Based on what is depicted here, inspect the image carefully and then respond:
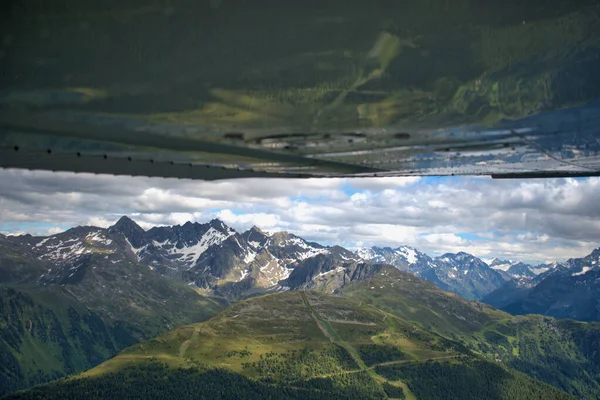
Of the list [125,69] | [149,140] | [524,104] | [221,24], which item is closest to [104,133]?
[149,140]

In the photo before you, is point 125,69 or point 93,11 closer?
point 93,11

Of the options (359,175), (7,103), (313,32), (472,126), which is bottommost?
(359,175)

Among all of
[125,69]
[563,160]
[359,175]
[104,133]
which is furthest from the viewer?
[359,175]

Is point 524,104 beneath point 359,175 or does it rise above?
above

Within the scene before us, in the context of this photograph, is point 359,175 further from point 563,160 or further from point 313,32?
point 313,32

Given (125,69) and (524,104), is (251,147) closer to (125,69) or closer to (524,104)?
(125,69)

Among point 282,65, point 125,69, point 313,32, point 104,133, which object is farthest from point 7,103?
point 313,32

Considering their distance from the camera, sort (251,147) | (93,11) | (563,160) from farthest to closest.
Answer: (563,160)
(251,147)
(93,11)
